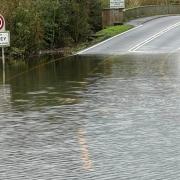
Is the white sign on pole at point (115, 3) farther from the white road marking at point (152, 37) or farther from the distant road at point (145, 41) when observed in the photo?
the white road marking at point (152, 37)

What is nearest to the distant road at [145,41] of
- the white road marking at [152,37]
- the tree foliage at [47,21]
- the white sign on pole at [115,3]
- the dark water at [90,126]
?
the white road marking at [152,37]

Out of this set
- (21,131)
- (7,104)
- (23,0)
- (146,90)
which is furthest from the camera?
(23,0)

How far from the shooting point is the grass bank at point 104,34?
38328mm

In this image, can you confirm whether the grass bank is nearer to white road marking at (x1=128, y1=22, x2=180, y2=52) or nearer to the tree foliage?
the tree foliage

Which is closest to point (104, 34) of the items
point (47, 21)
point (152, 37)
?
point (152, 37)

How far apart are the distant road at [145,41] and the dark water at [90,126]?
1241 cm

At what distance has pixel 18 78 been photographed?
2012cm

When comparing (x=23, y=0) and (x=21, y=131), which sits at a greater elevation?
(x=23, y=0)

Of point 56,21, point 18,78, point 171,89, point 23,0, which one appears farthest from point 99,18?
point 171,89

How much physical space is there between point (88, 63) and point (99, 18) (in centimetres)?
2216

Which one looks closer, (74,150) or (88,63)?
(74,150)

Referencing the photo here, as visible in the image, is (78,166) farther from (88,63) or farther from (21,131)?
(88,63)

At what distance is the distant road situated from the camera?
33.1 m

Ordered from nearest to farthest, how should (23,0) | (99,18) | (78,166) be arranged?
1. (78,166)
2. (23,0)
3. (99,18)
